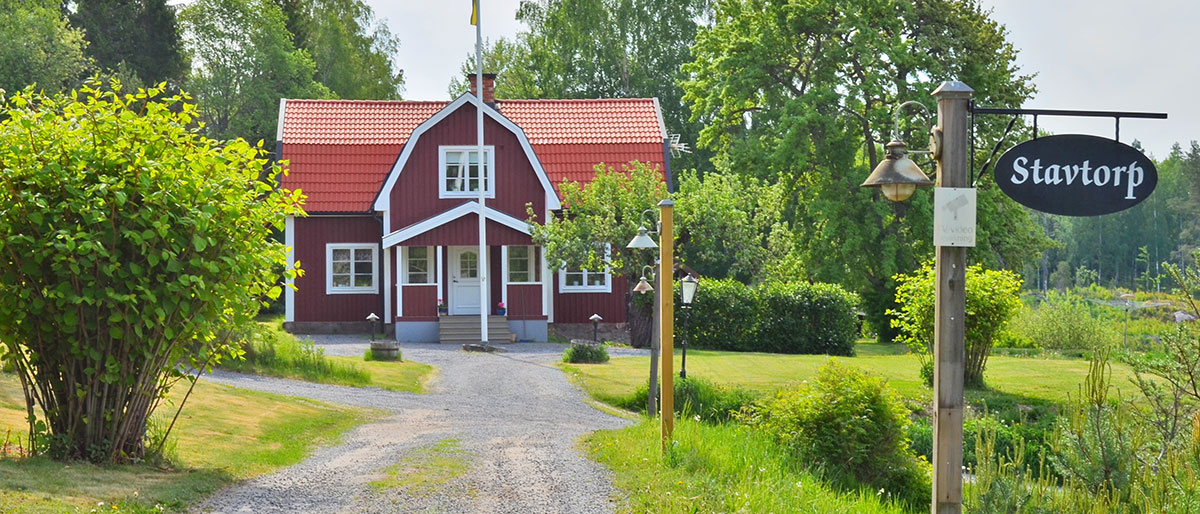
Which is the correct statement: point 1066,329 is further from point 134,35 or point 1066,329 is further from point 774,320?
point 134,35

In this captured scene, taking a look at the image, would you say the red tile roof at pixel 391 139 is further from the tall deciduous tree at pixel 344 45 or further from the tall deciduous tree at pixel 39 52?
the tall deciduous tree at pixel 344 45

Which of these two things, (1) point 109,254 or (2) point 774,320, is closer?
(1) point 109,254

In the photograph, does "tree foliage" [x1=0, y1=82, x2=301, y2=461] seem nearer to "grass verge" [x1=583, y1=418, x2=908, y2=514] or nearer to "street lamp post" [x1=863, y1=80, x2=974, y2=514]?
"grass verge" [x1=583, y1=418, x2=908, y2=514]

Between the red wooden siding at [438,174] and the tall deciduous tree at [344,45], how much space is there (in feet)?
79.9

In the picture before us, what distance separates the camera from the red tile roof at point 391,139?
3312cm

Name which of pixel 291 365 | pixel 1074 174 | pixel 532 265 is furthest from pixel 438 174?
pixel 1074 174

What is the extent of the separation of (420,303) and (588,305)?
437 cm

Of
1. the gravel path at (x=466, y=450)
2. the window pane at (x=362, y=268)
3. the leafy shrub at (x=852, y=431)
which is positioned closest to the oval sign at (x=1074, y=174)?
the gravel path at (x=466, y=450)

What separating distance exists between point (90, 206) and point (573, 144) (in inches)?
951

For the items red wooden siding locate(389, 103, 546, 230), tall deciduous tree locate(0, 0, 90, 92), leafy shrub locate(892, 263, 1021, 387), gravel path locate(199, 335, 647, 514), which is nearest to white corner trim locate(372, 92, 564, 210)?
red wooden siding locate(389, 103, 546, 230)

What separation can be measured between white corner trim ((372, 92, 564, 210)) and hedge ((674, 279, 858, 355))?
476 cm

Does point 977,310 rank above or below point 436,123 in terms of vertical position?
below

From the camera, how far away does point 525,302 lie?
31.4 meters

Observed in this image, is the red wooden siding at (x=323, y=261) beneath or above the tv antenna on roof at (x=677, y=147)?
beneath
